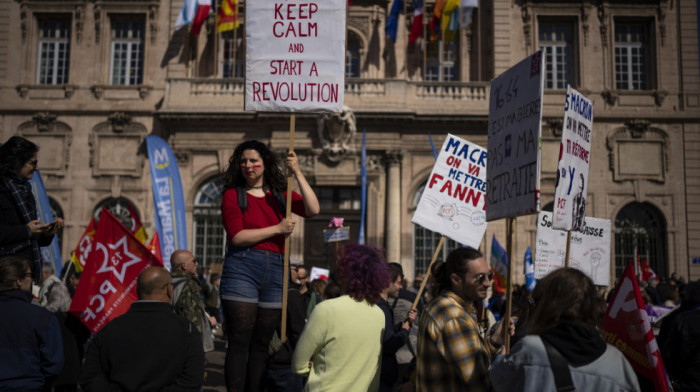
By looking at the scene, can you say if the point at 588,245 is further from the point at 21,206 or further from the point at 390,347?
the point at 21,206

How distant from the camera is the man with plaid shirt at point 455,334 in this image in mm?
3527

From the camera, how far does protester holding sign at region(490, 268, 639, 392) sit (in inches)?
115

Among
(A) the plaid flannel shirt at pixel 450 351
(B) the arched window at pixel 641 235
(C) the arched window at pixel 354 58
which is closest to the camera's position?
(A) the plaid flannel shirt at pixel 450 351

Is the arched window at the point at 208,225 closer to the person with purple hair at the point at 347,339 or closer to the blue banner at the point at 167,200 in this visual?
the blue banner at the point at 167,200

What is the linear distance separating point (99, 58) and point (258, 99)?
18.8m

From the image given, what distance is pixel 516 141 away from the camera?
15.9 feet

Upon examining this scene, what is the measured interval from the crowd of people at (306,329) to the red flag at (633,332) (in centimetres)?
58

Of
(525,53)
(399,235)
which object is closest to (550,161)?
(525,53)

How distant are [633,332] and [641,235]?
18207 millimetres

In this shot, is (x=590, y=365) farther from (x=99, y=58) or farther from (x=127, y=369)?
(x=99, y=58)

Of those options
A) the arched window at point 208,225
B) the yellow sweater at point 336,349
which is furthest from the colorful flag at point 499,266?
the yellow sweater at point 336,349

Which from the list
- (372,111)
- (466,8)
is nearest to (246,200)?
(372,111)

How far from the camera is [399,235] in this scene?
20.7 m

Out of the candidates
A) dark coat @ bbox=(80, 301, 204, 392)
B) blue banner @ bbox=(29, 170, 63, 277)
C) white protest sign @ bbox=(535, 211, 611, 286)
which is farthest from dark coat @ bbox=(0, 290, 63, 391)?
white protest sign @ bbox=(535, 211, 611, 286)
